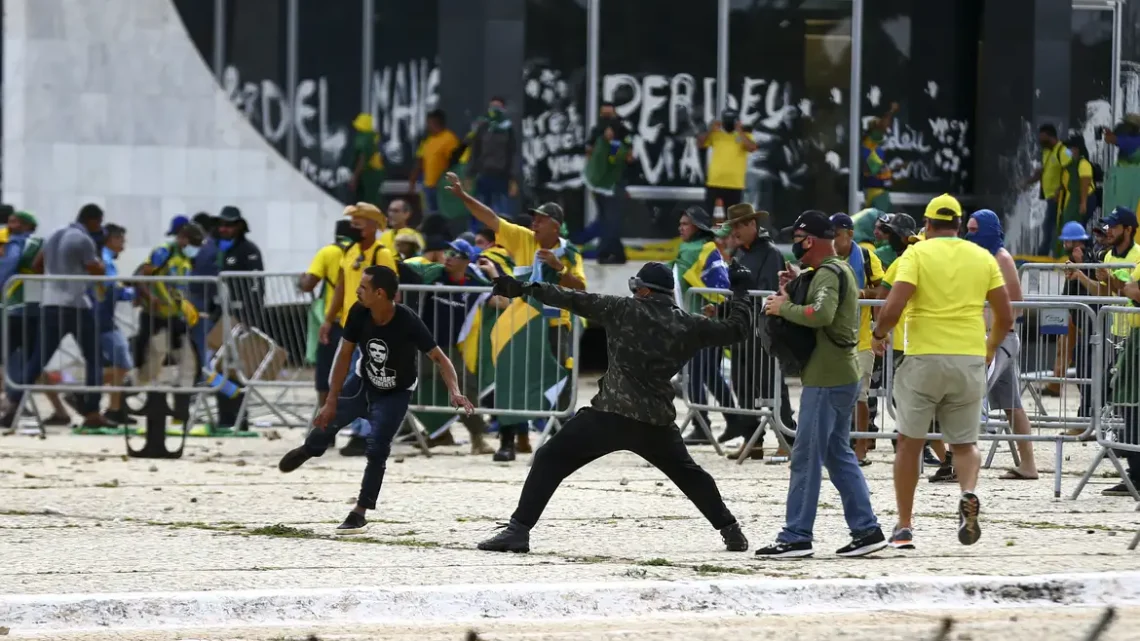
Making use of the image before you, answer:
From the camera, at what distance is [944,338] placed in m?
9.73

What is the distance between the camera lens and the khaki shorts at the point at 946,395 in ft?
32.0

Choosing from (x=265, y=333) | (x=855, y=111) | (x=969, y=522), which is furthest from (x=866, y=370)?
(x=855, y=111)

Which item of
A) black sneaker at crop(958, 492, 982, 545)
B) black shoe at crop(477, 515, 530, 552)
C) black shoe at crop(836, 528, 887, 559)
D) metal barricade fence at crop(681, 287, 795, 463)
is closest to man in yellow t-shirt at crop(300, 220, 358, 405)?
metal barricade fence at crop(681, 287, 795, 463)

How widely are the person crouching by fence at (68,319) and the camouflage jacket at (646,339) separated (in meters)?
8.06

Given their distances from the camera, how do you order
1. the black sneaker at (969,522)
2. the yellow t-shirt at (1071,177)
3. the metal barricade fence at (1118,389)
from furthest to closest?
the yellow t-shirt at (1071,177)
the metal barricade fence at (1118,389)
the black sneaker at (969,522)

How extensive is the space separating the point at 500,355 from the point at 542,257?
52.0 inches

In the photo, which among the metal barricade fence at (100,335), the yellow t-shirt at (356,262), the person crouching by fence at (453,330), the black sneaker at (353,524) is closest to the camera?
the black sneaker at (353,524)

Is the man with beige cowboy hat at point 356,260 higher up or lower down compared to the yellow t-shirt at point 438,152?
lower down

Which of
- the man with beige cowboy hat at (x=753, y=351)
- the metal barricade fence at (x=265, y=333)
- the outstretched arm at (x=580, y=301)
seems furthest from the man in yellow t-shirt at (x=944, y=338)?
the metal barricade fence at (x=265, y=333)

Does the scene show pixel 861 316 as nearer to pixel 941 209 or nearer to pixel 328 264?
pixel 941 209

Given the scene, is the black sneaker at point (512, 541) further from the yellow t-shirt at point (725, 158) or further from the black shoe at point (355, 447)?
the yellow t-shirt at point (725, 158)

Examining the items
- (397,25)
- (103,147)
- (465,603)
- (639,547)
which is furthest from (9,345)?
(465,603)

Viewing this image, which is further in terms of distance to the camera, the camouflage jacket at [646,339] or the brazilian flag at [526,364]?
the brazilian flag at [526,364]

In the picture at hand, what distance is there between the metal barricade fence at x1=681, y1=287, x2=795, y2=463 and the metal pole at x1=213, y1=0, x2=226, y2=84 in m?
9.79
